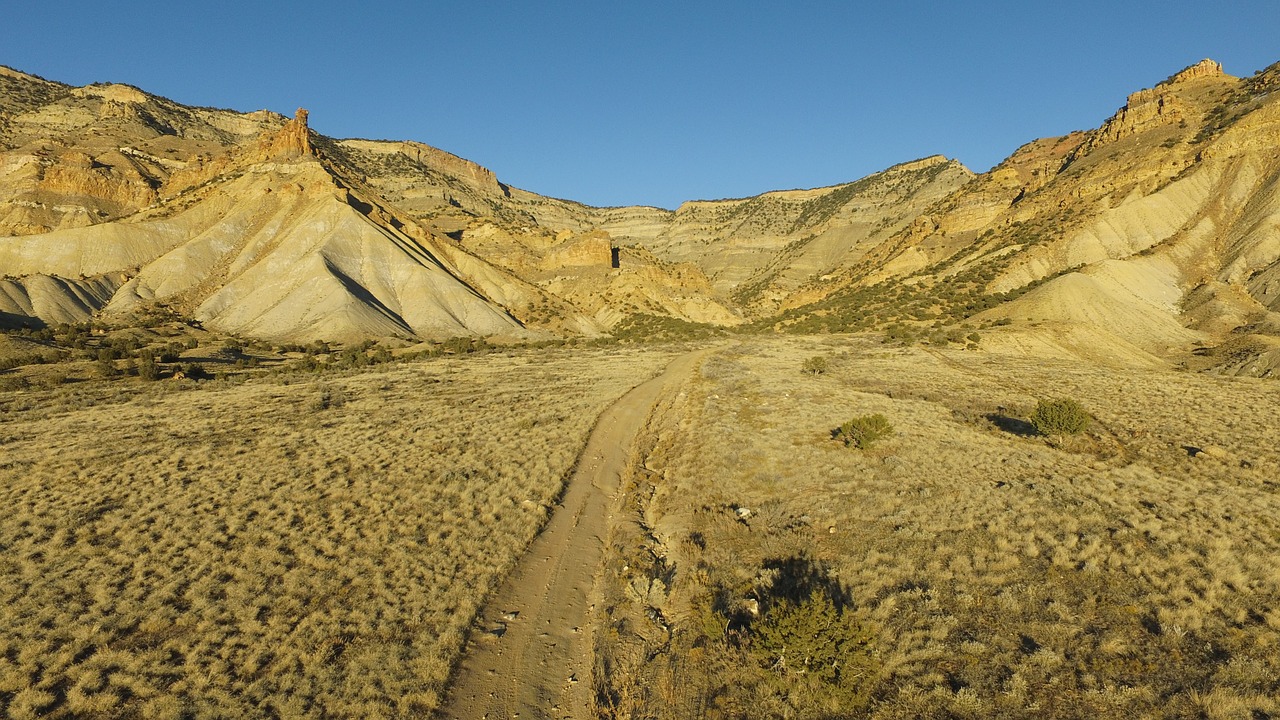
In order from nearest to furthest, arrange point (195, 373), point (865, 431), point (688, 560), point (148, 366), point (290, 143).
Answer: point (688, 560) → point (865, 431) → point (148, 366) → point (195, 373) → point (290, 143)

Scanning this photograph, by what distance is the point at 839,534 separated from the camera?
12.3 meters

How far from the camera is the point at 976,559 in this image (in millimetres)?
10719

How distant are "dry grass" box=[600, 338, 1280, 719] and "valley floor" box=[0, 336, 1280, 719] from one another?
6cm

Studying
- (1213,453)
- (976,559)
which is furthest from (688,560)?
(1213,453)

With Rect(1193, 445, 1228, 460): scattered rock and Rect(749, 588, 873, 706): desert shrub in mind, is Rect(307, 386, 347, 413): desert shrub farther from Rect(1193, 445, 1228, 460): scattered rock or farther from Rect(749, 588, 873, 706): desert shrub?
Rect(1193, 445, 1228, 460): scattered rock

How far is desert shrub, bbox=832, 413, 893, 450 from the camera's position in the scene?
59.6ft

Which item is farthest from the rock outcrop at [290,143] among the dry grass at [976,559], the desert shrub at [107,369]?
the dry grass at [976,559]

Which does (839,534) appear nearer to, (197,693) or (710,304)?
(197,693)

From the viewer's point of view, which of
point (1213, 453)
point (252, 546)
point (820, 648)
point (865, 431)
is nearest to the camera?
point (820, 648)

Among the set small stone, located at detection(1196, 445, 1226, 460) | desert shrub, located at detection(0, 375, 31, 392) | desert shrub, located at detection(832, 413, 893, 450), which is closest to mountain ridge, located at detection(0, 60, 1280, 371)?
desert shrub, located at detection(0, 375, 31, 392)

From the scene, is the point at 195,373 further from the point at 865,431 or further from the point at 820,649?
the point at 820,649

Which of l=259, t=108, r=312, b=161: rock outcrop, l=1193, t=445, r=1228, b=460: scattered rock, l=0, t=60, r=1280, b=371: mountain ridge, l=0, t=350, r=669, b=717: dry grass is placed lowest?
l=0, t=350, r=669, b=717: dry grass

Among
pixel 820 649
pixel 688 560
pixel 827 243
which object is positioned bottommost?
pixel 688 560

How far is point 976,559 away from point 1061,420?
12.3 meters
